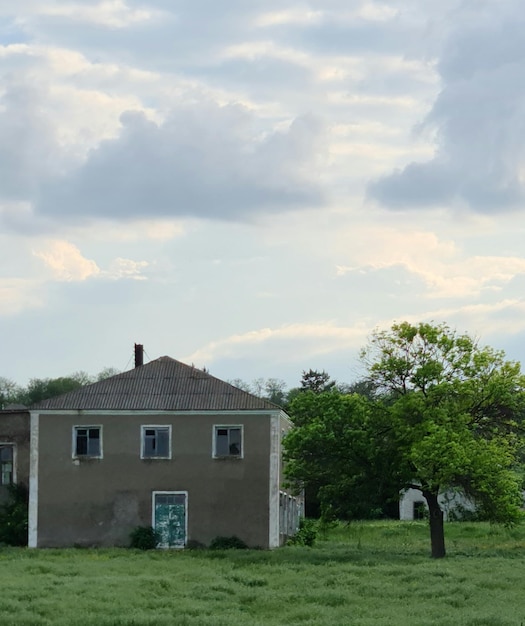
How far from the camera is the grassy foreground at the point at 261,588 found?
26797 millimetres

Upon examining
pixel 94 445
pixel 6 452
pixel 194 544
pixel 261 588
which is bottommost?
pixel 261 588

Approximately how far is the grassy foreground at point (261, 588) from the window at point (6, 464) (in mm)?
5603

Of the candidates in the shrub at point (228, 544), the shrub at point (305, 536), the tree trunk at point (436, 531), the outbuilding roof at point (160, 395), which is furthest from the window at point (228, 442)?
the tree trunk at point (436, 531)

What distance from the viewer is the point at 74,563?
3947 centimetres

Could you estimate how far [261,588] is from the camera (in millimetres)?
32625

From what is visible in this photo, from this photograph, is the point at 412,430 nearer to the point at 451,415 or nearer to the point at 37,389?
the point at 451,415

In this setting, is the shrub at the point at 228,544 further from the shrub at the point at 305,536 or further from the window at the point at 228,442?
the shrub at the point at 305,536

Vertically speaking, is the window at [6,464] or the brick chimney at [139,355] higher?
the brick chimney at [139,355]

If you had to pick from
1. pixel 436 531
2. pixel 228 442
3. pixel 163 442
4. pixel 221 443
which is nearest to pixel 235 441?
pixel 228 442

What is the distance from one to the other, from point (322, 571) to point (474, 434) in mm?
11132

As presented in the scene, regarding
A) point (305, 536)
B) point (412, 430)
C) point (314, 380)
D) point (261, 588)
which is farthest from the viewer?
point (314, 380)

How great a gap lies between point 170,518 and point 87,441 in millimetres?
4852

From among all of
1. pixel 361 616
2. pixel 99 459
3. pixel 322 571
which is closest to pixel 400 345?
pixel 322 571

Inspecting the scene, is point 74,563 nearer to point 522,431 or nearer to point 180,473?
point 180,473
